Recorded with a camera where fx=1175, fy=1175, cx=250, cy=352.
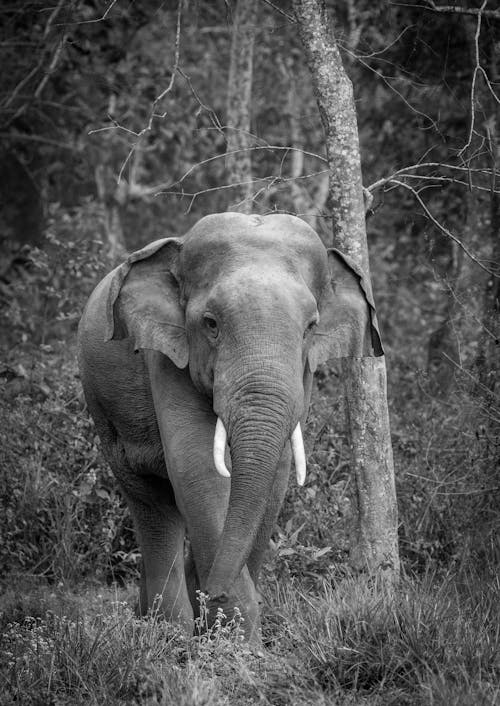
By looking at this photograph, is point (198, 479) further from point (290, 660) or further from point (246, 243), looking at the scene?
point (246, 243)

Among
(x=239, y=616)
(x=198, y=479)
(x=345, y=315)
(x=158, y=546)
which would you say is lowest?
(x=158, y=546)

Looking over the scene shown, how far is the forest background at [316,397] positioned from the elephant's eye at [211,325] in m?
1.39

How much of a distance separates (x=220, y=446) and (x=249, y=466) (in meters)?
0.28

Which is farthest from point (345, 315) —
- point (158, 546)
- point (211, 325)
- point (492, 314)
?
point (492, 314)

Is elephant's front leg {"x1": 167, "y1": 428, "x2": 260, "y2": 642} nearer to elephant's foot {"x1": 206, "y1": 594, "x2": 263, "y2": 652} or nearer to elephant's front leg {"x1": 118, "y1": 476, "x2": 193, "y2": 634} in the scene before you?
elephant's foot {"x1": 206, "y1": 594, "x2": 263, "y2": 652}

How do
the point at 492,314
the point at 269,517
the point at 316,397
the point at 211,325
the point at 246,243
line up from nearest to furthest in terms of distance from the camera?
the point at 211,325 < the point at 246,243 < the point at 269,517 < the point at 492,314 < the point at 316,397

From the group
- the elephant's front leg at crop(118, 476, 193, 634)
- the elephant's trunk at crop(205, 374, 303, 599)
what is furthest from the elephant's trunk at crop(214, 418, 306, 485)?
the elephant's front leg at crop(118, 476, 193, 634)

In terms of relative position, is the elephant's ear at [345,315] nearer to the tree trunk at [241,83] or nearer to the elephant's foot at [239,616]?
the elephant's foot at [239,616]

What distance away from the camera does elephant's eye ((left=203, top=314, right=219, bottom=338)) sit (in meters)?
5.53

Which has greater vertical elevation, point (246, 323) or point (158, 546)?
point (246, 323)

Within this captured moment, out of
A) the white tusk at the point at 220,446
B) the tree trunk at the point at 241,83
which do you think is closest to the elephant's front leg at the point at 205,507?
the white tusk at the point at 220,446

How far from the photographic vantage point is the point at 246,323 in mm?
5320

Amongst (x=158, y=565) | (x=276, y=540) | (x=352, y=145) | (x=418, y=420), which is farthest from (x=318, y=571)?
(x=352, y=145)

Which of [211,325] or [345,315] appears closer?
[211,325]
